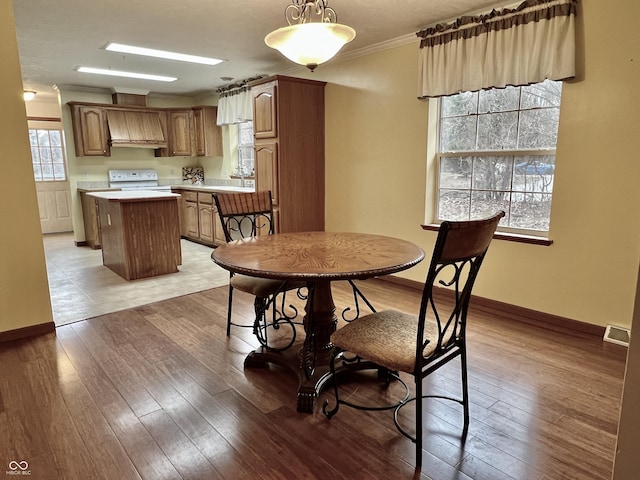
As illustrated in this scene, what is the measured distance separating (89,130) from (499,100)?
555 centimetres

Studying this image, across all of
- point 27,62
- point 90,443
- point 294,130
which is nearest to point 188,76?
point 27,62

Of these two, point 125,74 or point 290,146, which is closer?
point 290,146

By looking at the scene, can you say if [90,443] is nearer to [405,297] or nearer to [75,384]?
[75,384]

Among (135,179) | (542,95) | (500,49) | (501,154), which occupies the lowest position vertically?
(135,179)

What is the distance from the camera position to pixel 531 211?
10.3 feet

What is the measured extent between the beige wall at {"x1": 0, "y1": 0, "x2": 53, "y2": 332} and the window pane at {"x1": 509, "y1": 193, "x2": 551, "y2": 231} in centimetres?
359

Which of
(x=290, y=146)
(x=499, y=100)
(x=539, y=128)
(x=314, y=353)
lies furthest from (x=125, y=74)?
(x=539, y=128)

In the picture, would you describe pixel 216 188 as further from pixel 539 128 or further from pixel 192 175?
pixel 539 128

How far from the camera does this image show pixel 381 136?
4.01 metres

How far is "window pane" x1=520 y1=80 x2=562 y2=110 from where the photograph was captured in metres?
2.91

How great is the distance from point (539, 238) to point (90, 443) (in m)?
3.10

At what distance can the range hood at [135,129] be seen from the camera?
6078 millimetres

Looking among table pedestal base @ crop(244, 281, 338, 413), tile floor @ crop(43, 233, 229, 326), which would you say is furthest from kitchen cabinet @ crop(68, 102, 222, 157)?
table pedestal base @ crop(244, 281, 338, 413)

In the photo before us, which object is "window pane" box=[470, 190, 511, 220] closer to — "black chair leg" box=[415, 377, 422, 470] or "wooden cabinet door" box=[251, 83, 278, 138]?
"wooden cabinet door" box=[251, 83, 278, 138]
